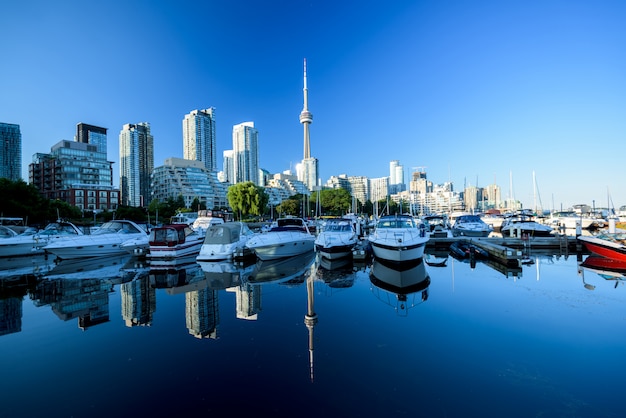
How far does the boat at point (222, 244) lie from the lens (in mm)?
17906

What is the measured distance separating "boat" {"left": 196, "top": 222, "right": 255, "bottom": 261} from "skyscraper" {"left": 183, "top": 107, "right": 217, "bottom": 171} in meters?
147

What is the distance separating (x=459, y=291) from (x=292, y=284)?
6.38 m

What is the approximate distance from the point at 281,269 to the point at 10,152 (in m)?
159

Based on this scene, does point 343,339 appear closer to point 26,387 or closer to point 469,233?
point 26,387

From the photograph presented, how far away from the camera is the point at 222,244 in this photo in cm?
1825

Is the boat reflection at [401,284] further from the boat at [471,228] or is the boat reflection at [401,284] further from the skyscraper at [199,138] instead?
the skyscraper at [199,138]

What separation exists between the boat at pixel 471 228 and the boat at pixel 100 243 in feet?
94.8

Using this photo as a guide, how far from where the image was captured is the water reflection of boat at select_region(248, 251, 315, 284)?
45.7 feet

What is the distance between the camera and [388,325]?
7953mm

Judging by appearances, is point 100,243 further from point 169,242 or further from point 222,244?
point 222,244

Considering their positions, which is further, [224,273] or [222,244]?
[222,244]

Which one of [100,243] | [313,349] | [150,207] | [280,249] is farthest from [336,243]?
[150,207]

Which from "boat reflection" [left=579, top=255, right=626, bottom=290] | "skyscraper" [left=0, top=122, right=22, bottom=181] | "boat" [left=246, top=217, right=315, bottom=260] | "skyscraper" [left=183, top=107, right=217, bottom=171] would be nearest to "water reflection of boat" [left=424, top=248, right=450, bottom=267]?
"boat reflection" [left=579, top=255, right=626, bottom=290]

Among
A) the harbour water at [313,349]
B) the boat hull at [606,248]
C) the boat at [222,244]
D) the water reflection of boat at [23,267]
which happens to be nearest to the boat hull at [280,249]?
the boat at [222,244]
